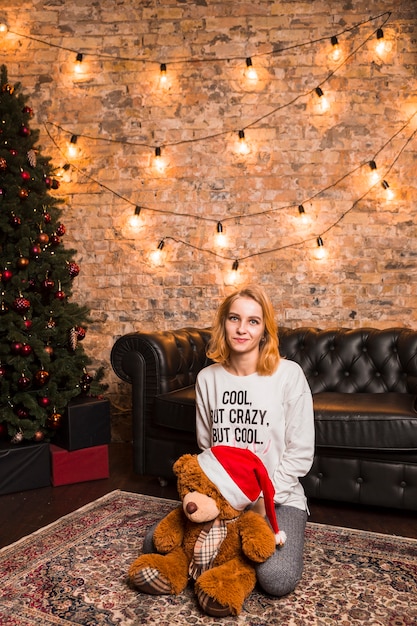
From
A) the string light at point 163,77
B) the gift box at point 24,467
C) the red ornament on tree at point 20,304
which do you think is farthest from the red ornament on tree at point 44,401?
the string light at point 163,77

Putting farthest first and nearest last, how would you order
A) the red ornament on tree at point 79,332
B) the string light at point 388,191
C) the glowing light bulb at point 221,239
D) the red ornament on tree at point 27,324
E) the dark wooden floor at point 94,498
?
the glowing light bulb at point 221,239 → the string light at point 388,191 → the red ornament on tree at point 79,332 → the red ornament on tree at point 27,324 → the dark wooden floor at point 94,498

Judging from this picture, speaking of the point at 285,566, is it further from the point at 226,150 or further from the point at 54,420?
the point at 226,150

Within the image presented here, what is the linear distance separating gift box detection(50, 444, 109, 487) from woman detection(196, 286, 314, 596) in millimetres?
1427

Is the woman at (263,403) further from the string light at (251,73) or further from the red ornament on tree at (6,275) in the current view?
the string light at (251,73)

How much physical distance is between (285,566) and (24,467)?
6.34ft

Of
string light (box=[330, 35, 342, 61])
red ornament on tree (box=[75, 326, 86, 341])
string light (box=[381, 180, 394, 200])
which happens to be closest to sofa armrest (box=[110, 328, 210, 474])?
red ornament on tree (box=[75, 326, 86, 341])

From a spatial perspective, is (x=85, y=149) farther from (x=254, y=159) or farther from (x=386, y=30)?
(x=386, y=30)

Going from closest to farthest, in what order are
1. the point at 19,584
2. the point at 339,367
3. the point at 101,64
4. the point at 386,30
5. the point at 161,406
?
the point at 19,584
the point at 161,406
the point at 339,367
the point at 386,30
the point at 101,64

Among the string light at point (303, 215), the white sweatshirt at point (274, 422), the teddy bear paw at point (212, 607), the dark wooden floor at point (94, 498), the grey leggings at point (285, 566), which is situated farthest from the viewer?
the string light at point (303, 215)

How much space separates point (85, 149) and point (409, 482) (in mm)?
3414

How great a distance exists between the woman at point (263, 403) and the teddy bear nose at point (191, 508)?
0.35m

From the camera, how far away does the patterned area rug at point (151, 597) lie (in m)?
1.89

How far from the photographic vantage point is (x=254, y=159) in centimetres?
444

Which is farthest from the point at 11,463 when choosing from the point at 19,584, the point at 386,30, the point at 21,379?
the point at 386,30
